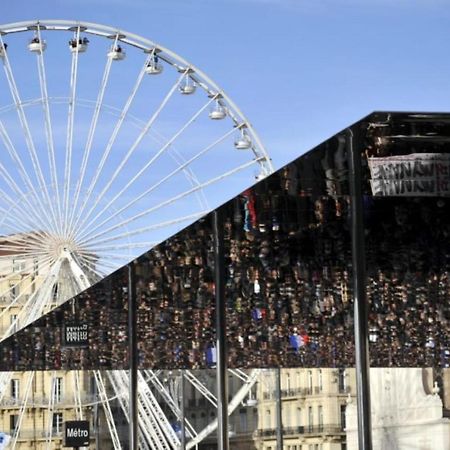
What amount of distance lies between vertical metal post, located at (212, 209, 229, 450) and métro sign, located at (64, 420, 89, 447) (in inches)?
1103

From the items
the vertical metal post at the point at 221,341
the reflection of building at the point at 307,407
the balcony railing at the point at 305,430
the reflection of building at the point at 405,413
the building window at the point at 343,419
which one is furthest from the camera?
the balcony railing at the point at 305,430

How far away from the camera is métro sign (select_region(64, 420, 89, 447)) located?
3628 centimetres

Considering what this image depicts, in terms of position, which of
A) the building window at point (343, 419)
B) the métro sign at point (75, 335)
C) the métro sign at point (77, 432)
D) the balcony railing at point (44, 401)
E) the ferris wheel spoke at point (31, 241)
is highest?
the ferris wheel spoke at point (31, 241)

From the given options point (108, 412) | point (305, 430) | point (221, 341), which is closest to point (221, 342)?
point (221, 341)

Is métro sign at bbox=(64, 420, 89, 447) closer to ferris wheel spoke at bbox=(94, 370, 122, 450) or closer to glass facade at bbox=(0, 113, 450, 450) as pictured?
ferris wheel spoke at bbox=(94, 370, 122, 450)

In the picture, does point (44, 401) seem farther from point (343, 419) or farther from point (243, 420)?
point (343, 419)

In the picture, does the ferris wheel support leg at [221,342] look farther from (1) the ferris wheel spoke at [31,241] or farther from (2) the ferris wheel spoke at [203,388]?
(1) the ferris wheel spoke at [31,241]

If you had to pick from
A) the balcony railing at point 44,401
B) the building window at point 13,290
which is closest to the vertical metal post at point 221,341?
the building window at point 13,290

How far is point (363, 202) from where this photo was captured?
587 centimetres

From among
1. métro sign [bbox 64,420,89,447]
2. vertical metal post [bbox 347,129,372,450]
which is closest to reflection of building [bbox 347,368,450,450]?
vertical metal post [bbox 347,129,372,450]

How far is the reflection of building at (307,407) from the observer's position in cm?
859

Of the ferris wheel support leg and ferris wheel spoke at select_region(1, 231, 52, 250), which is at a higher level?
ferris wheel spoke at select_region(1, 231, 52, 250)

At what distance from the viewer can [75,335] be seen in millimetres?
12766

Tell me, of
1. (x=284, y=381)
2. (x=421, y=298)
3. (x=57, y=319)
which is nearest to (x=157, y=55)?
(x=57, y=319)
